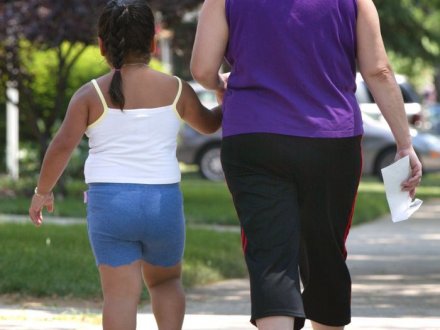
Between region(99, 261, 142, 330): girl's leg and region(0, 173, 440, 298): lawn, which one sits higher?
region(99, 261, 142, 330): girl's leg

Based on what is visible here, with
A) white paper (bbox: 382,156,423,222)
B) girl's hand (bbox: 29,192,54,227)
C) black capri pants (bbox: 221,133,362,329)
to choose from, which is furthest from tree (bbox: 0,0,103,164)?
black capri pants (bbox: 221,133,362,329)

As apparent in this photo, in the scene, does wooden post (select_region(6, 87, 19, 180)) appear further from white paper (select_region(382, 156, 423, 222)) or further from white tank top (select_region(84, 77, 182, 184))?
white paper (select_region(382, 156, 423, 222))

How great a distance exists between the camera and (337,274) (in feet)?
16.6

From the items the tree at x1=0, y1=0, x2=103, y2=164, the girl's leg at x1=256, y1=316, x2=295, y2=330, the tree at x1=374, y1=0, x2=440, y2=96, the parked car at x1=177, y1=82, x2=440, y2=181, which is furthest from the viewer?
the tree at x1=374, y1=0, x2=440, y2=96

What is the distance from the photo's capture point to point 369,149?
2298 cm

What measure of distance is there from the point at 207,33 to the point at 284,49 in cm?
28

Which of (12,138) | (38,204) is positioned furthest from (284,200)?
(12,138)

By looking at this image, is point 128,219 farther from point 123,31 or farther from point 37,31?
point 37,31

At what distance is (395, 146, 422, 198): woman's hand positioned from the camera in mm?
5023

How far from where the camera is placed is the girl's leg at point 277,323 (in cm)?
472

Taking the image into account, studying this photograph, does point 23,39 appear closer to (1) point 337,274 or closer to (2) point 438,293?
(2) point 438,293

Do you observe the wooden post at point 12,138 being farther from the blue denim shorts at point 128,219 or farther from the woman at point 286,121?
the woman at point 286,121

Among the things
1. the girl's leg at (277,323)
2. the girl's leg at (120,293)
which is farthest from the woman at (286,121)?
the girl's leg at (120,293)

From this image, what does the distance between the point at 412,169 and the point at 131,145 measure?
1.02 m
